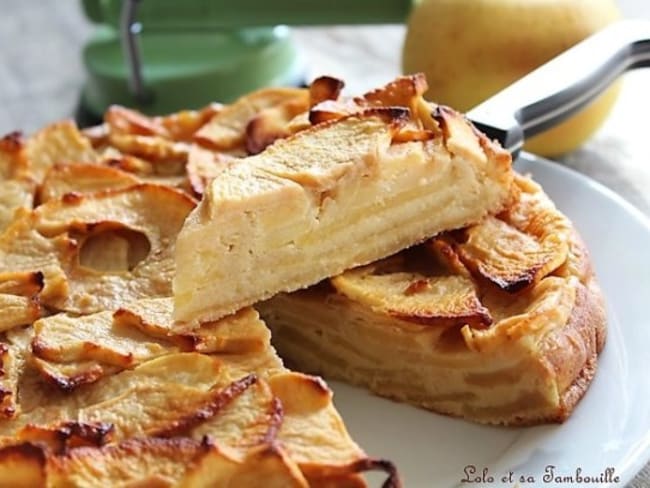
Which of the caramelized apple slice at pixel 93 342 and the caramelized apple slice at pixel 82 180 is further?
the caramelized apple slice at pixel 82 180

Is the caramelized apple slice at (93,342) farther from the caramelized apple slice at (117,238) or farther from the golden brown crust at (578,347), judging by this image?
the golden brown crust at (578,347)

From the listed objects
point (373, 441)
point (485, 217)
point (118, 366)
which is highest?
point (485, 217)

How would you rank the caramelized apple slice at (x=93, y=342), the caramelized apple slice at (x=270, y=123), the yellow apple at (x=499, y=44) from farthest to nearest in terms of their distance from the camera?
the yellow apple at (x=499, y=44)
the caramelized apple slice at (x=270, y=123)
the caramelized apple slice at (x=93, y=342)

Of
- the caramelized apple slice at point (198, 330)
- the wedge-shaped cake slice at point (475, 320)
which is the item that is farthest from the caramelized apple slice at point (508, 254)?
the caramelized apple slice at point (198, 330)

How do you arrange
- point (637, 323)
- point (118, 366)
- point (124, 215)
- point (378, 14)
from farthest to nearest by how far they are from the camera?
1. point (378, 14)
2. point (124, 215)
3. point (637, 323)
4. point (118, 366)

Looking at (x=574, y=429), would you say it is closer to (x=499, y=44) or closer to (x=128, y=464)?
(x=128, y=464)

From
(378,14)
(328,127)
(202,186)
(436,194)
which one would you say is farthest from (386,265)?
(378,14)

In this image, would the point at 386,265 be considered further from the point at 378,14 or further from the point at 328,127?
the point at 378,14
